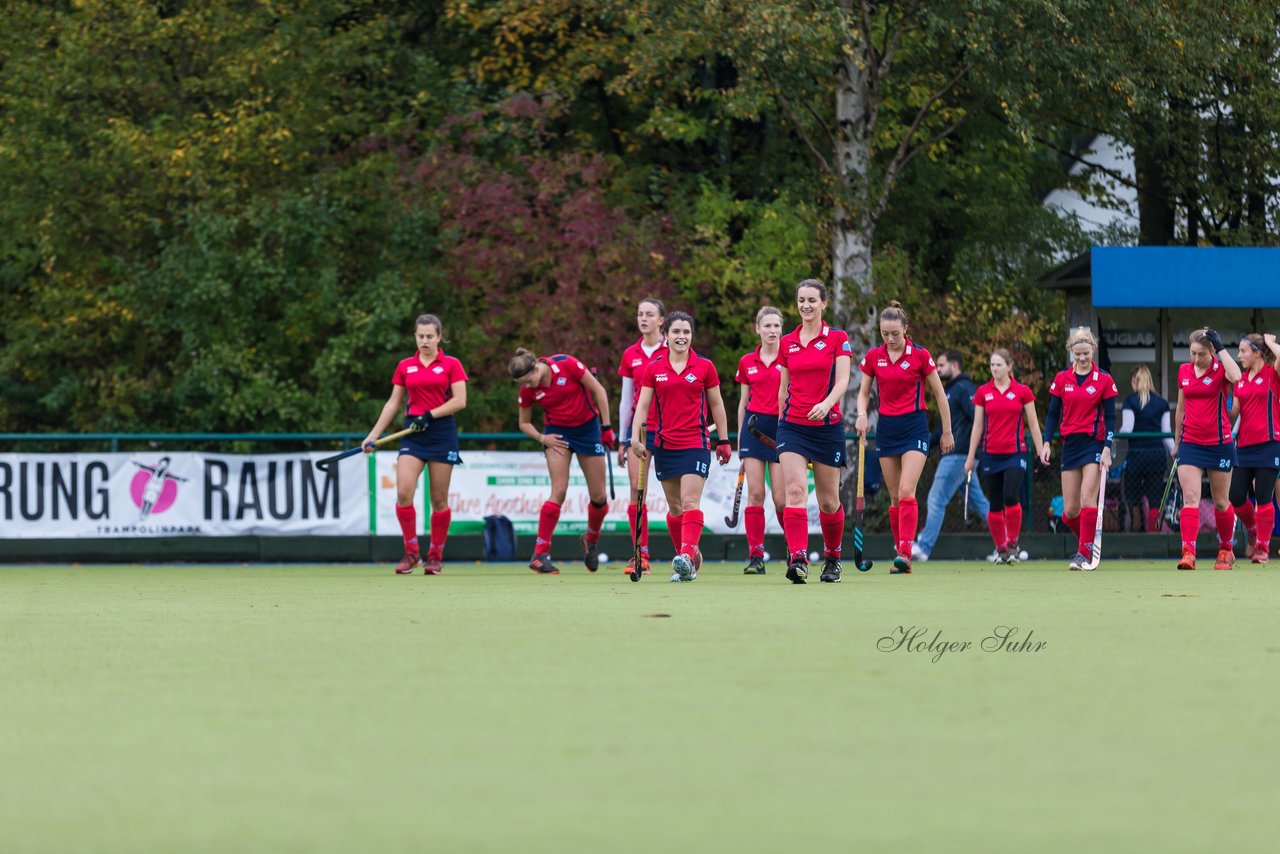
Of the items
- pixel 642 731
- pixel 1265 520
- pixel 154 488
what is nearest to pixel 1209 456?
pixel 1265 520

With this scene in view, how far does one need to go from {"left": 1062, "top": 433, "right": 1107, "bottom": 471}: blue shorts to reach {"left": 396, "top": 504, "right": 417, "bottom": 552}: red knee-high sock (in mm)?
5357

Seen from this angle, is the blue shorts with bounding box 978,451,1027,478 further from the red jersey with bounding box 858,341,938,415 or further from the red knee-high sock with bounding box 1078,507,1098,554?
the red jersey with bounding box 858,341,938,415

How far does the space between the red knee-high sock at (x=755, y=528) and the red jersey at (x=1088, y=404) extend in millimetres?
2863

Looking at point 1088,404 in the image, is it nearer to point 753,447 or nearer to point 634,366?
point 753,447

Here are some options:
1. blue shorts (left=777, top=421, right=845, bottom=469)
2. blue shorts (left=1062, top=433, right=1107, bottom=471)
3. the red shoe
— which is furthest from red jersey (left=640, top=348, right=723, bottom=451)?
blue shorts (left=1062, top=433, right=1107, bottom=471)

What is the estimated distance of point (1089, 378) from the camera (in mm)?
16625

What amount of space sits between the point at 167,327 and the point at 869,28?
9.60 meters

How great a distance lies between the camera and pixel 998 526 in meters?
18.7

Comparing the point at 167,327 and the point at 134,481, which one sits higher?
the point at 167,327

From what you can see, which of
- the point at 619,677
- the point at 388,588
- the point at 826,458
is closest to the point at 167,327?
the point at 388,588

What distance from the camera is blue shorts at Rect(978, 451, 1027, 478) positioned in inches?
727

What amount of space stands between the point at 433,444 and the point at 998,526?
18.4 ft

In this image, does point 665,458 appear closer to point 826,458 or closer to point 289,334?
point 826,458

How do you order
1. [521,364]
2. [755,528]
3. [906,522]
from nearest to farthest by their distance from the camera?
[521,364] < [755,528] < [906,522]
